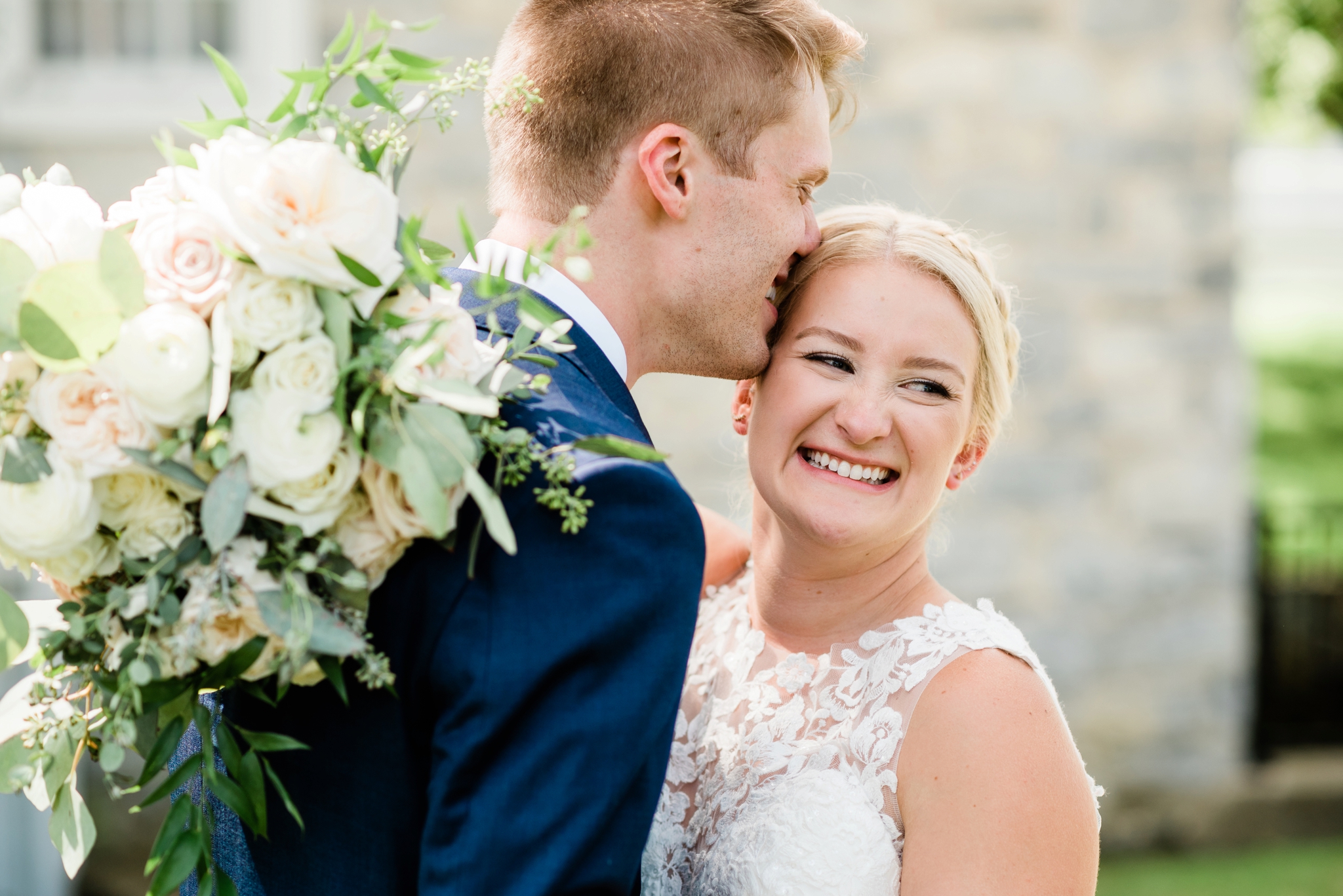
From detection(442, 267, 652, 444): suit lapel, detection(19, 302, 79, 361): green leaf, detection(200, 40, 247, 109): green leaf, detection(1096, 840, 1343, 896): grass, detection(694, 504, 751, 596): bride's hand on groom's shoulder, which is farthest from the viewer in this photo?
detection(1096, 840, 1343, 896): grass

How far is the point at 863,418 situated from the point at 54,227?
148 cm

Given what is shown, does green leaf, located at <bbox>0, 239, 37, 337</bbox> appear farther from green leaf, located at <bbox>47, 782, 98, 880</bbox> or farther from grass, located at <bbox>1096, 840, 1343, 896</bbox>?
grass, located at <bbox>1096, 840, 1343, 896</bbox>

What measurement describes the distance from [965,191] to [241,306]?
509cm

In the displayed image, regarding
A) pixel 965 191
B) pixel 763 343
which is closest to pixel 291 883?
pixel 763 343

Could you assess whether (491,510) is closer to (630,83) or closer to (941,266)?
(630,83)

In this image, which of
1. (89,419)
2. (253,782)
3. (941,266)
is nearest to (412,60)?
(89,419)

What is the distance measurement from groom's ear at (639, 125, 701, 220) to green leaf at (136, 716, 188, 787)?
1.19 meters

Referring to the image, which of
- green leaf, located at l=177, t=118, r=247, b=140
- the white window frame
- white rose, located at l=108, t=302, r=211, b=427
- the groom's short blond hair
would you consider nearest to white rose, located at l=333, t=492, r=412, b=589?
white rose, located at l=108, t=302, r=211, b=427

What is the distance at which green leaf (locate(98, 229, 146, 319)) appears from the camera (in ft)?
4.99

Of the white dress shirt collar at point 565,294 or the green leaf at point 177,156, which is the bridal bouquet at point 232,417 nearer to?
the green leaf at point 177,156

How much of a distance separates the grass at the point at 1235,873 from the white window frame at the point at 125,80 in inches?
212

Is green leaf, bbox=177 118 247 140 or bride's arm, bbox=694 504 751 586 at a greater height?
green leaf, bbox=177 118 247 140

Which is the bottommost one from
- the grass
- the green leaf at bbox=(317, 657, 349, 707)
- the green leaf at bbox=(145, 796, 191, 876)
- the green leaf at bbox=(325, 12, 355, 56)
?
the grass

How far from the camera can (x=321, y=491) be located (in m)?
1.54
